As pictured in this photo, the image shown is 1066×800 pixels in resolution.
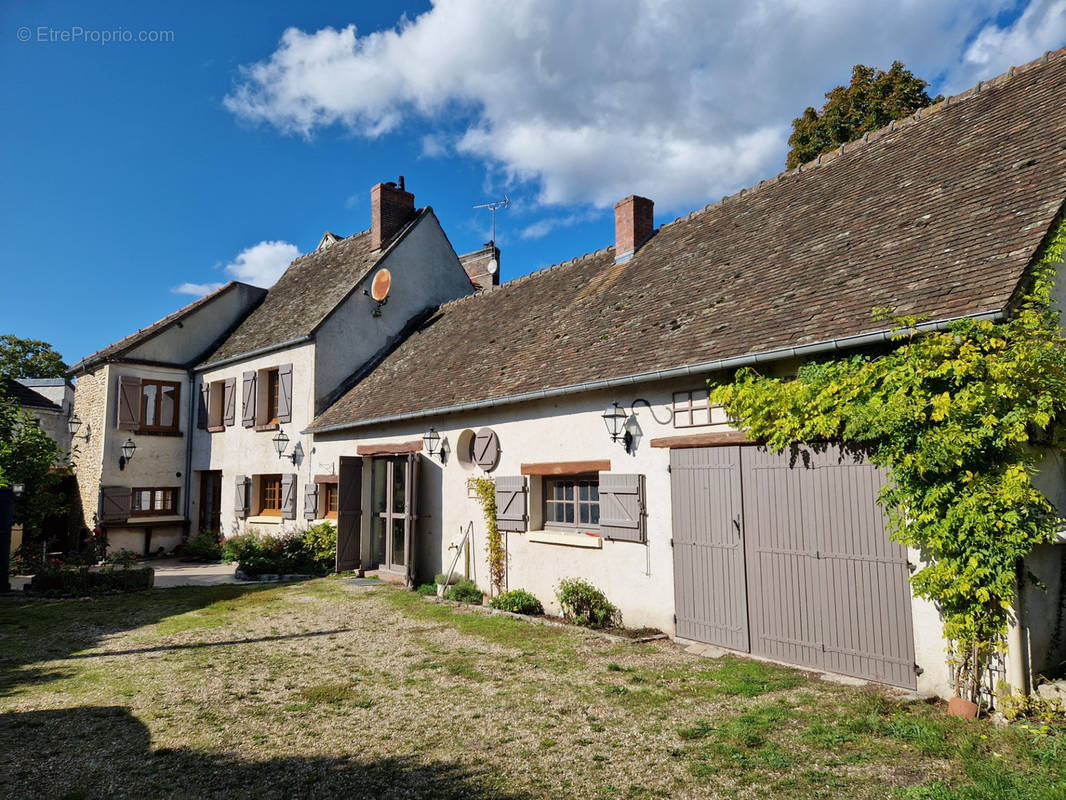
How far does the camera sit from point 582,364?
951 centimetres

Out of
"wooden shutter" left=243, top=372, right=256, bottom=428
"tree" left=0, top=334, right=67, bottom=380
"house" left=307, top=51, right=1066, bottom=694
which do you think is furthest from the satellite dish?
"tree" left=0, top=334, right=67, bottom=380

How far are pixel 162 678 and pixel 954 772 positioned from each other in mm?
6634

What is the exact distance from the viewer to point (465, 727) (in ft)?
17.1

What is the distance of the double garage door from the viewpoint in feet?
19.5

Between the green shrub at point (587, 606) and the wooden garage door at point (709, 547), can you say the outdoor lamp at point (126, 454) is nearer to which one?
the green shrub at point (587, 606)

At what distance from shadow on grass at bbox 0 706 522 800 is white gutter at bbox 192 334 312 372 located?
11305 millimetres

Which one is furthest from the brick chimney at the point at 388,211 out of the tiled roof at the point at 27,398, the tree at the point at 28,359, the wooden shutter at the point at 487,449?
the tree at the point at 28,359

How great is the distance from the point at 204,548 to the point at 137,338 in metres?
6.32

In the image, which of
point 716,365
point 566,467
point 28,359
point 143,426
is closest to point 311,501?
point 143,426

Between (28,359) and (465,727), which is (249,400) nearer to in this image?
(465,727)

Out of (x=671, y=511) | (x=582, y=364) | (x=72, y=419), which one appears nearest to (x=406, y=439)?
(x=582, y=364)

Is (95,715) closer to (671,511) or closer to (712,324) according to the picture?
(671,511)

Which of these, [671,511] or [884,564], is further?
[671,511]

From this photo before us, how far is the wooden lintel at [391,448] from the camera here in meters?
12.1
